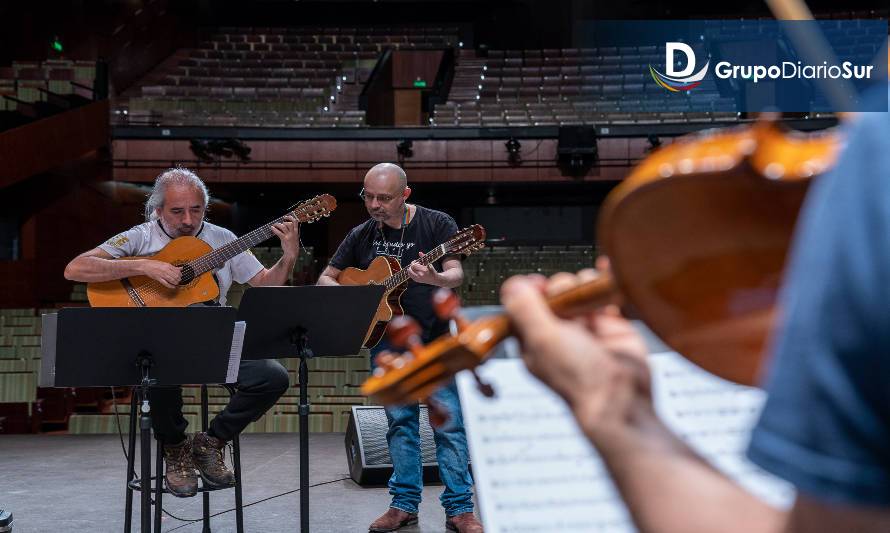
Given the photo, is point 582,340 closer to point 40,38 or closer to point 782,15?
point 782,15

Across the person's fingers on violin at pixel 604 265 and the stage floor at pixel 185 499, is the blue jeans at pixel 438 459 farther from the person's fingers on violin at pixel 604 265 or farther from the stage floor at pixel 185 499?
the person's fingers on violin at pixel 604 265

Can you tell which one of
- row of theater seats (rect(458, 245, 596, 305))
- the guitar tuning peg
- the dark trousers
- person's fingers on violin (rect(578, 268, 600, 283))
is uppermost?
row of theater seats (rect(458, 245, 596, 305))

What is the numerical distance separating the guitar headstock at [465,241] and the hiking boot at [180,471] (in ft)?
4.06

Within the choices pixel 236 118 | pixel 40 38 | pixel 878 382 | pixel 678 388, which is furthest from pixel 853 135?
pixel 40 38

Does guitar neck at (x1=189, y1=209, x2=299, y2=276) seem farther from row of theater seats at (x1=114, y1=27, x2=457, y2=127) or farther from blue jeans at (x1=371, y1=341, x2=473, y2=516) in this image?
row of theater seats at (x1=114, y1=27, x2=457, y2=127)

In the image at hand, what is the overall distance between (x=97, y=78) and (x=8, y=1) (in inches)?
65.1

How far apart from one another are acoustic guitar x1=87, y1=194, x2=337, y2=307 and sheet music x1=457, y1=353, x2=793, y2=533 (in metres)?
2.42

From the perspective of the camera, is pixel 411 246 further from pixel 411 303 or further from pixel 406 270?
pixel 411 303

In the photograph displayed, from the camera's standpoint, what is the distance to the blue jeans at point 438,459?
3445 mm

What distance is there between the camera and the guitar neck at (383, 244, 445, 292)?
11.8 feet

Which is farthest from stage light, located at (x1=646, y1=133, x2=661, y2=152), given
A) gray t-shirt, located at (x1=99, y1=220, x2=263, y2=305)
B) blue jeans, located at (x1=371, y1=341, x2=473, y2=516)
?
gray t-shirt, located at (x1=99, y1=220, x2=263, y2=305)

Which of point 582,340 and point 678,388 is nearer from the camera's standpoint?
point 582,340

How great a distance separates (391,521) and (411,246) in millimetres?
1098

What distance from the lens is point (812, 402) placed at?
43cm
